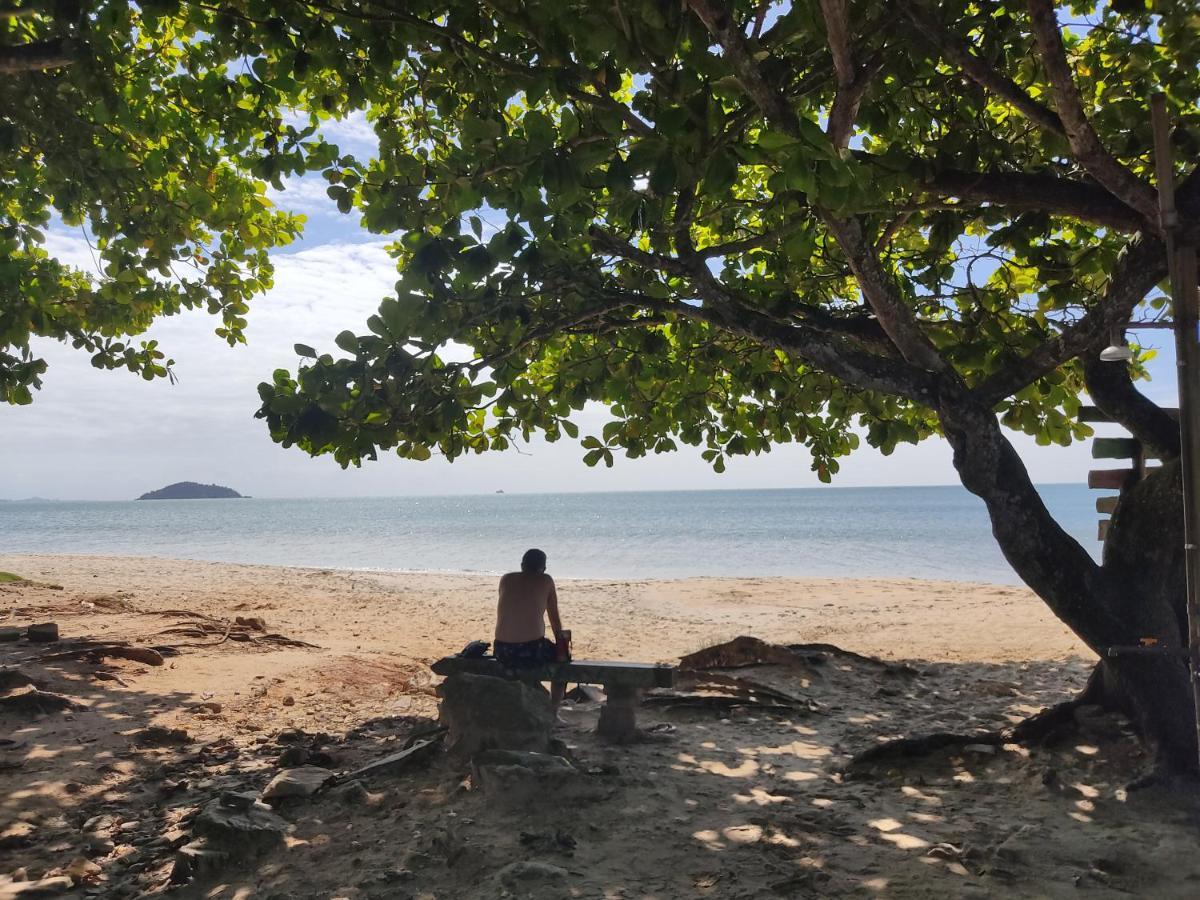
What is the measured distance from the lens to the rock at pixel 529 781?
15.7 feet

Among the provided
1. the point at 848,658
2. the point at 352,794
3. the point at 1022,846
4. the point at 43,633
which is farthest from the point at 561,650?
the point at 43,633

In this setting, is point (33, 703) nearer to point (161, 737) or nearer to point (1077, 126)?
point (161, 737)

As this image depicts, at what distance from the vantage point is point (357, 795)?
5.07m

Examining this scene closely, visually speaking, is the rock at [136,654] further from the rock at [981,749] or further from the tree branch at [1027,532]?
the tree branch at [1027,532]

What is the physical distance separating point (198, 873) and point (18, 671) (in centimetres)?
459

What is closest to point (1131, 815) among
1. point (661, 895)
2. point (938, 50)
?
point (661, 895)

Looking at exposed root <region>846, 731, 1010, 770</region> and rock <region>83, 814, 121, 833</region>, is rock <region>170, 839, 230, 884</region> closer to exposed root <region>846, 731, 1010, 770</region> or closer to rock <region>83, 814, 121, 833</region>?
rock <region>83, 814, 121, 833</region>

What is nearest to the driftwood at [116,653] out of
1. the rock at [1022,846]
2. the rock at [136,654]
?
the rock at [136,654]

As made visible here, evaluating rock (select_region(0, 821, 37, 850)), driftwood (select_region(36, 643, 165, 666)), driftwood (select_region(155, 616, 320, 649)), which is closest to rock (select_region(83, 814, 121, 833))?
rock (select_region(0, 821, 37, 850))

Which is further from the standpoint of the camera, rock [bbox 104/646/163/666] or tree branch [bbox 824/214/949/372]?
rock [bbox 104/646/163/666]

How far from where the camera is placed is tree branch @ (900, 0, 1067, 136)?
423 centimetres

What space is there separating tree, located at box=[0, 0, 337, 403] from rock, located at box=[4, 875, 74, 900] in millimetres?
4078

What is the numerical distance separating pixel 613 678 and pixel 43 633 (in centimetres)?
705

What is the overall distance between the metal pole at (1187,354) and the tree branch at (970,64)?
4.39 ft
